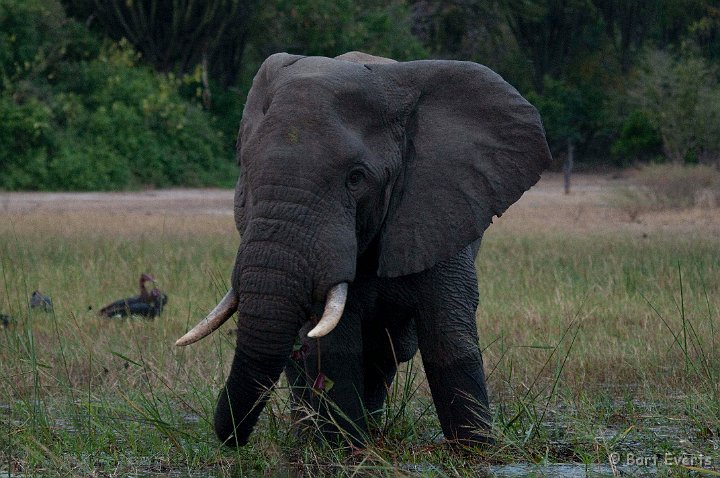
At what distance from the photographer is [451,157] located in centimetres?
489

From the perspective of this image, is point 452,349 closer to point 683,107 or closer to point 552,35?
point 683,107

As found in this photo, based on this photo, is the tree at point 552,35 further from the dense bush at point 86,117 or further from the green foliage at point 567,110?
the dense bush at point 86,117

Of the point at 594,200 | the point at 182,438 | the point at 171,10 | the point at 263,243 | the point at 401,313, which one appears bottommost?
the point at 594,200

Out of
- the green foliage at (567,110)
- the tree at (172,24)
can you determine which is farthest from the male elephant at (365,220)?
the green foliage at (567,110)

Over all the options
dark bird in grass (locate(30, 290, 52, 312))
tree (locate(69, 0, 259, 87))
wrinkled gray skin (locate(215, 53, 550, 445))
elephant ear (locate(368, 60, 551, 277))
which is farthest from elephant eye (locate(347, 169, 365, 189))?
tree (locate(69, 0, 259, 87))

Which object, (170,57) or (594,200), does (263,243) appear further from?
(170,57)

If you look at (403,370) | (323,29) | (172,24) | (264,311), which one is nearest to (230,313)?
(264,311)

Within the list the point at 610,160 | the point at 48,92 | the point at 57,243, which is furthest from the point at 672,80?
the point at 57,243

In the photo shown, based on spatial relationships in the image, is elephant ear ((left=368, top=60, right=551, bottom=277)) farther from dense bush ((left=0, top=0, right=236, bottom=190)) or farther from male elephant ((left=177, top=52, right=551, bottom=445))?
dense bush ((left=0, top=0, right=236, bottom=190))

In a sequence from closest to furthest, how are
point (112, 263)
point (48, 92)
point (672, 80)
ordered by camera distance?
1. point (112, 263)
2. point (48, 92)
3. point (672, 80)

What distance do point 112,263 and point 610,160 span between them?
3072cm

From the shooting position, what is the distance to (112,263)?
1118cm

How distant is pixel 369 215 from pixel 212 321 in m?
0.75

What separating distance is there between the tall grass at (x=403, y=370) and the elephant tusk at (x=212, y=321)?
0.53 meters
